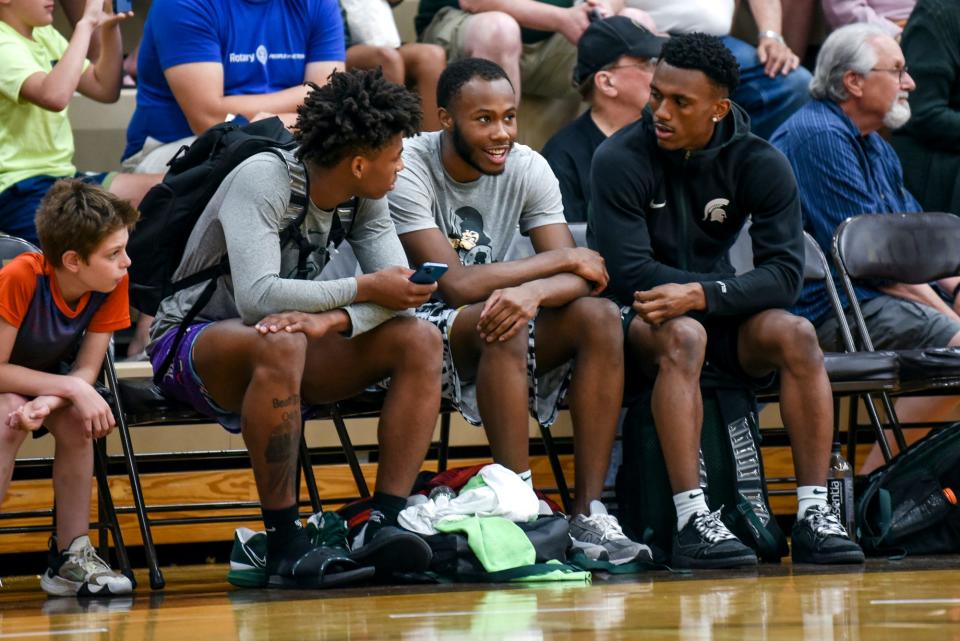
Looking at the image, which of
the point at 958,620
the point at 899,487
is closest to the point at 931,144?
the point at 899,487

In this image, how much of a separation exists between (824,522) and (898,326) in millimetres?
1293

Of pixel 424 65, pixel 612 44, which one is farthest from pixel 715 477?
pixel 424 65

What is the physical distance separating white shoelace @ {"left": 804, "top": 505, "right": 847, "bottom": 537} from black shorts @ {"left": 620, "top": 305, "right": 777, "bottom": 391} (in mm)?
409

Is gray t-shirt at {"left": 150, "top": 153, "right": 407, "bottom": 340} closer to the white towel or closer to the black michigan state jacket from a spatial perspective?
the white towel

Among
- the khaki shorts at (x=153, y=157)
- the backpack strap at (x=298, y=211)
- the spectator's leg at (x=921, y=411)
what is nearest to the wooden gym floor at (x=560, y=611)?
the backpack strap at (x=298, y=211)

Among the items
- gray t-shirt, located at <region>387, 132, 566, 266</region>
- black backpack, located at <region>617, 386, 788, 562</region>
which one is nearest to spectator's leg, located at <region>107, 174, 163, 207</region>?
gray t-shirt, located at <region>387, 132, 566, 266</region>

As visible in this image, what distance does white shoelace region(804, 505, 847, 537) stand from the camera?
12.2 ft

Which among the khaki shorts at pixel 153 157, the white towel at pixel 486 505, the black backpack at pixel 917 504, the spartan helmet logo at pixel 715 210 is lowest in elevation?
the black backpack at pixel 917 504

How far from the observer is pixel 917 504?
13.0ft

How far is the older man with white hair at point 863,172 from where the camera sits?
15.9 ft

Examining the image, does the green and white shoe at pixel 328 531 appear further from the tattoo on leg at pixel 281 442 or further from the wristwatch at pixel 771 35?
the wristwatch at pixel 771 35

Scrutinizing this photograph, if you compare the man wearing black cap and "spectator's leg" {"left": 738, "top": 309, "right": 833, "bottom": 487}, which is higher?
the man wearing black cap

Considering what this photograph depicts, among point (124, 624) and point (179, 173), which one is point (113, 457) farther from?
point (124, 624)

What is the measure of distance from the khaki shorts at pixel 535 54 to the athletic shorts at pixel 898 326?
157 centimetres
